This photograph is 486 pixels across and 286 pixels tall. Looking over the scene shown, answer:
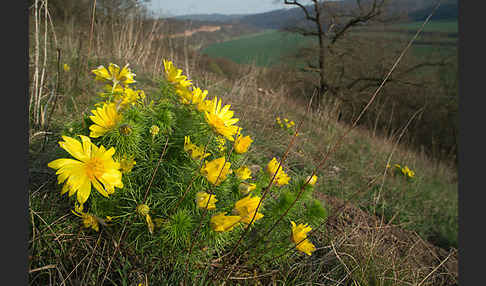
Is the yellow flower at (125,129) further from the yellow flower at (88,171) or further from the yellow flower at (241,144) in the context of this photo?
the yellow flower at (241,144)

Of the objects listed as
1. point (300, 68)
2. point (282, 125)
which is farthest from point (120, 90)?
point (300, 68)

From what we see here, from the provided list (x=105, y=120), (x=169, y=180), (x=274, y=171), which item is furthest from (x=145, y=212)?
(x=274, y=171)

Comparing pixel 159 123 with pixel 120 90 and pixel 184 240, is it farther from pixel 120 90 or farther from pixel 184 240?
pixel 184 240

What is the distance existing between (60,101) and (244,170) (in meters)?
2.40

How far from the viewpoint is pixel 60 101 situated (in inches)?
96.3

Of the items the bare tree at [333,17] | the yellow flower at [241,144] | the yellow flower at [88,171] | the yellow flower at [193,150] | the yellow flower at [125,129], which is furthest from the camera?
the bare tree at [333,17]

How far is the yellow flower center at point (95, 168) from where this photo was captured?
0.77 metres

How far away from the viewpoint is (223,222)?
0.87 meters

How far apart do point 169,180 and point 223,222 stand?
306 millimetres

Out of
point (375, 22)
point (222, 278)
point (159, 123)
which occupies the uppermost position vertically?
point (375, 22)

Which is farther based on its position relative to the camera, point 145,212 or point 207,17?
point 207,17

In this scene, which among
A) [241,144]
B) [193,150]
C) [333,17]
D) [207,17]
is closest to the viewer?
[193,150]

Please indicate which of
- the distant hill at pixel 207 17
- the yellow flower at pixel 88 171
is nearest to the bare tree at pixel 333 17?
the distant hill at pixel 207 17

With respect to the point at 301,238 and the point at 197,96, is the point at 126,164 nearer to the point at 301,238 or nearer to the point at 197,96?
the point at 197,96
